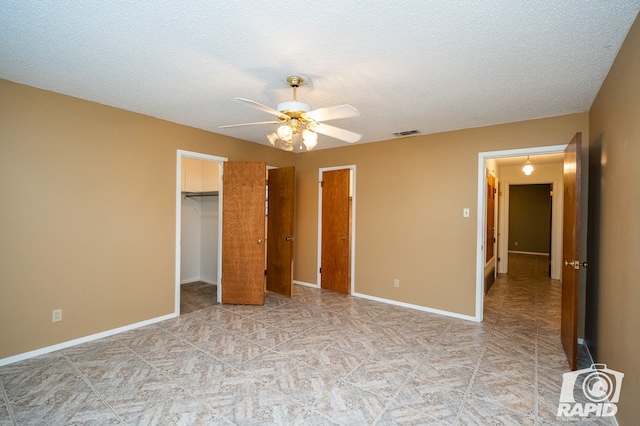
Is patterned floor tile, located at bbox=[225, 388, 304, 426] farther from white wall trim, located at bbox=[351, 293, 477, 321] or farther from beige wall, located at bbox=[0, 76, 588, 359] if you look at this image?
white wall trim, located at bbox=[351, 293, 477, 321]

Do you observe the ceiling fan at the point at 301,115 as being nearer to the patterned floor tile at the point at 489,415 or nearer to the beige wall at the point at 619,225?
the beige wall at the point at 619,225

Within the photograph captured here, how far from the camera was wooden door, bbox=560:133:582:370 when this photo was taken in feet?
8.27

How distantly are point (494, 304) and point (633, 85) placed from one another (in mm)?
3611

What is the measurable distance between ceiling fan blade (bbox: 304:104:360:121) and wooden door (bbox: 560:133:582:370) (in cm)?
200

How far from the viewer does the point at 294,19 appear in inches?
68.3

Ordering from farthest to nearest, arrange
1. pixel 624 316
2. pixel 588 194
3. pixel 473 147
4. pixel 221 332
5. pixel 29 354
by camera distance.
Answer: pixel 473 147, pixel 221 332, pixel 588 194, pixel 29 354, pixel 624 316

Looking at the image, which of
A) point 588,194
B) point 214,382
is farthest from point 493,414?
point 588,194

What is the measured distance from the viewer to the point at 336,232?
516 centimetres

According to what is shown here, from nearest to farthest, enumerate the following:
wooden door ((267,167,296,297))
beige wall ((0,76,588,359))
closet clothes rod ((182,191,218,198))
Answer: beige wall ((0,76,588,359)), wooden door ((267,167,296,297)), closet clothes rod ((182,191,218,198))

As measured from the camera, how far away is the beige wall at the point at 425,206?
3.77 m

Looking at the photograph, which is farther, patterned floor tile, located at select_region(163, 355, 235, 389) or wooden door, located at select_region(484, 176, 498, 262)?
wooden door, located at select_region(484, 176, 498, 262)

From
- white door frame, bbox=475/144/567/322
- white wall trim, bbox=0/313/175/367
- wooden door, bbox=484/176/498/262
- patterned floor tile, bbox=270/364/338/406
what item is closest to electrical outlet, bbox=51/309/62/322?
white wall trim, bbox=0/313/175/367

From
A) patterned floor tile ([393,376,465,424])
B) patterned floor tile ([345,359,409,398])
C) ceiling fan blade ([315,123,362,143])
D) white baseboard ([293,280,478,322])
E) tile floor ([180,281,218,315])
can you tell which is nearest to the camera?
patterned floor tile ([393,376,465,424])

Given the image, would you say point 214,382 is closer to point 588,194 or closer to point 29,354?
point 29,354
